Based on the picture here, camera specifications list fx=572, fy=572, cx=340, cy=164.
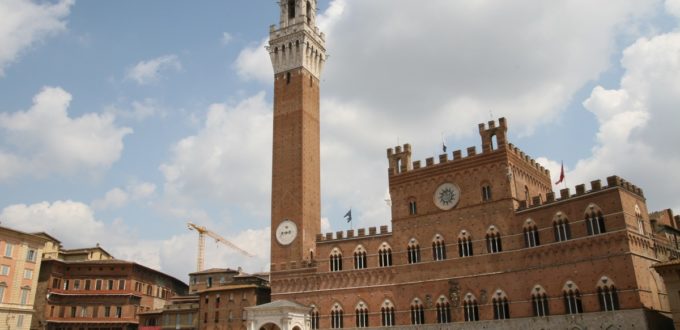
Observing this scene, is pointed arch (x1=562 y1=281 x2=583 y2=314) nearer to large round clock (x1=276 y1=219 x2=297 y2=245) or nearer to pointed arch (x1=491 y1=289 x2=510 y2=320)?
pointed arch (x1=491 y1=289 x2=510 y2=320)

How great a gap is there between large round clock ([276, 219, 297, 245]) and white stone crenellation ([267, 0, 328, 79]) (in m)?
17.3

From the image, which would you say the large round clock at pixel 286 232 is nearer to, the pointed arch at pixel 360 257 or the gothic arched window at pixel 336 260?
the gothic arched window at pixel 336 260

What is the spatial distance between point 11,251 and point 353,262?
3335cm

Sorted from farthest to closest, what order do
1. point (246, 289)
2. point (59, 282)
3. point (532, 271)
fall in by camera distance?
1. point (59, 282)
2. point (246, 289)
3. point (532, 271)

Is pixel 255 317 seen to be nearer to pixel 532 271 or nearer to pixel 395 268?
pixel 395 268

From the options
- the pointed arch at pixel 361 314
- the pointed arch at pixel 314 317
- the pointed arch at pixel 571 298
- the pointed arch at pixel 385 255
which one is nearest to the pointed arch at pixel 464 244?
the pointed arch at pixel 385 255

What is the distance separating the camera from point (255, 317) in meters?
50.2

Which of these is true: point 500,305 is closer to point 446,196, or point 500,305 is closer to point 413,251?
point 413,251

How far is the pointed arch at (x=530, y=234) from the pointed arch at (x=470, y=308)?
582 centimetres

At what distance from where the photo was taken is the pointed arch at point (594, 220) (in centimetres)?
3906

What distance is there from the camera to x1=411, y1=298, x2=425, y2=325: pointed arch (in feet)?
152

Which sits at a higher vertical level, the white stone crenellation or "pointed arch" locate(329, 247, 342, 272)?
the white stone crenellation

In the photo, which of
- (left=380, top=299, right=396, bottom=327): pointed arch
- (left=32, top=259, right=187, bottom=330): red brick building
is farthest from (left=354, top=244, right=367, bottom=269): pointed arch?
(left=32, top=259, right=187, bottom=330): red brick building

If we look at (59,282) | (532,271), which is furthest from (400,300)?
(59,282)
